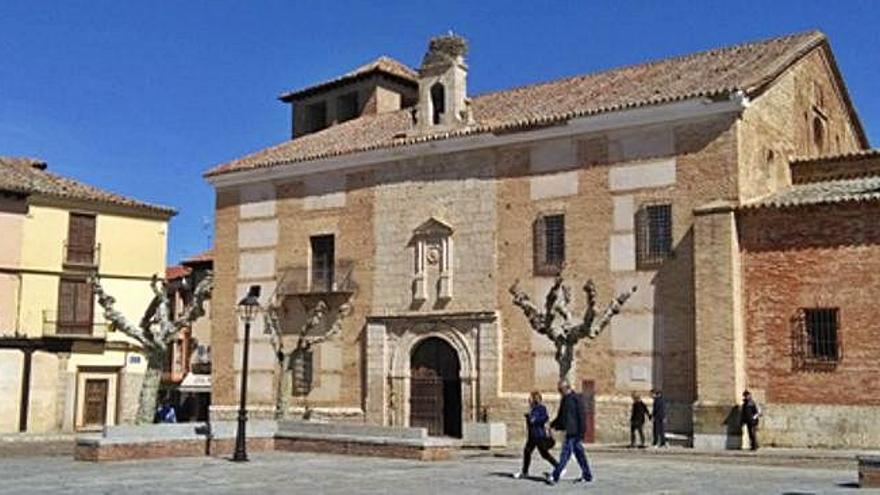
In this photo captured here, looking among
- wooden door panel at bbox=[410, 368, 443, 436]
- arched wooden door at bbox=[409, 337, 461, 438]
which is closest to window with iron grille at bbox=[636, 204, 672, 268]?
arched wooden door at bbox=[409, 337, 461, 438]

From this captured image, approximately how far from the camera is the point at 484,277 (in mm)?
25375

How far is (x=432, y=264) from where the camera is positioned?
26328mm

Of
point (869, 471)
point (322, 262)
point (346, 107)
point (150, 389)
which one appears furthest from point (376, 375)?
point (869, 471)

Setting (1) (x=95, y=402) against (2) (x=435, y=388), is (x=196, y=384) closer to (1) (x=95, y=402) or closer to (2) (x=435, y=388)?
(1) (x=95, y=402)

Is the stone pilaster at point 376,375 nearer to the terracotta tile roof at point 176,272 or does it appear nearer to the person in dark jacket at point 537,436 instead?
the person in dark jacket at point 537,436

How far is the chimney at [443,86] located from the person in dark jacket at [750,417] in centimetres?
1057

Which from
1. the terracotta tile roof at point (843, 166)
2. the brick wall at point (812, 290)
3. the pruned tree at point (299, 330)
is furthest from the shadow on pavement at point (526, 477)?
the terracotta tile roof at point (843, 166)

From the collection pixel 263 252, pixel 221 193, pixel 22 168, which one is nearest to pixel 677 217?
pixel 263 252

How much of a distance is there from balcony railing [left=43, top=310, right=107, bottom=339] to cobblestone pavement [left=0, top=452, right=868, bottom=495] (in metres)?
15.3

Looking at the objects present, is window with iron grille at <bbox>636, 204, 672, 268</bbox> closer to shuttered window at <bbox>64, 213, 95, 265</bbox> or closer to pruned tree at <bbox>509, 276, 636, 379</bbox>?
pruned tree at <bbox>509, 276, 636, 379</bbox>

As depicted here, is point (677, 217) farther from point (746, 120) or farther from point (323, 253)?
point (323, 253)

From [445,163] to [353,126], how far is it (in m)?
6.40

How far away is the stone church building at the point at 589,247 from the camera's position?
68.6 ft

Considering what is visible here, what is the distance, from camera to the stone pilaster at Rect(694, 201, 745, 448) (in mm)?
20938
